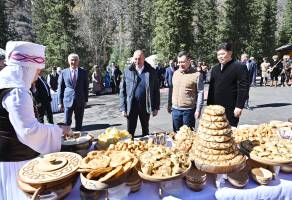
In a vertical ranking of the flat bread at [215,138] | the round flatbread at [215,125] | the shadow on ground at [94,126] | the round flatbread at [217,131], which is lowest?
the shadow on ground at [94,126]

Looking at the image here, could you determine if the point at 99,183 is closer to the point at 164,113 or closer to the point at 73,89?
the point at 73,89

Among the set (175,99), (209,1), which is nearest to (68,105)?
(175,99)

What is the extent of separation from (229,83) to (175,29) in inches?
1031

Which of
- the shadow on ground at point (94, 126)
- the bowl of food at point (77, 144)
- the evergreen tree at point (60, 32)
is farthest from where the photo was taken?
the evergreen tree at point (60, 32)

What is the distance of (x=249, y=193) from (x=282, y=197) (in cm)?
35

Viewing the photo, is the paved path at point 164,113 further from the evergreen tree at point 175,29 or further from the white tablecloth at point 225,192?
the evergreen tree at point 175,29

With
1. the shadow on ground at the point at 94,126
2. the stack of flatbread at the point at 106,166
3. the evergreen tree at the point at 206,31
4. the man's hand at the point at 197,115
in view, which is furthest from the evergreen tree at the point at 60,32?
the stack of flatbread at the point at 106,166

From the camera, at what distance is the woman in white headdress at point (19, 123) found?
8.16 ft

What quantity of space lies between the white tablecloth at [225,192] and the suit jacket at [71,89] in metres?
3.96

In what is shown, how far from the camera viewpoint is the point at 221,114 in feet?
9.18

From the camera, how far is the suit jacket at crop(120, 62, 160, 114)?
546 centimetres

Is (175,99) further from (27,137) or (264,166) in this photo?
(27,137)

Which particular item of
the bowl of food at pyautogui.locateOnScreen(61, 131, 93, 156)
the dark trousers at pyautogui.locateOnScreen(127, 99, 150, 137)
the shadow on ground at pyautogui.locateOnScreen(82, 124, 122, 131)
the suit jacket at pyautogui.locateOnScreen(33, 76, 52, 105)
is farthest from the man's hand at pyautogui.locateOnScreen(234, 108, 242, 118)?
the shadow on ground at pyautogui.locateOnScreen(82, 124, 122, 131)

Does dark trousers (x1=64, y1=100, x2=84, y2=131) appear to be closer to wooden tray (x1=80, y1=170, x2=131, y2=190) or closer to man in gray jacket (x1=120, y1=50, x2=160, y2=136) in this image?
man in gray jacket (x1=120, y1=50, x2=160, y2=136)
